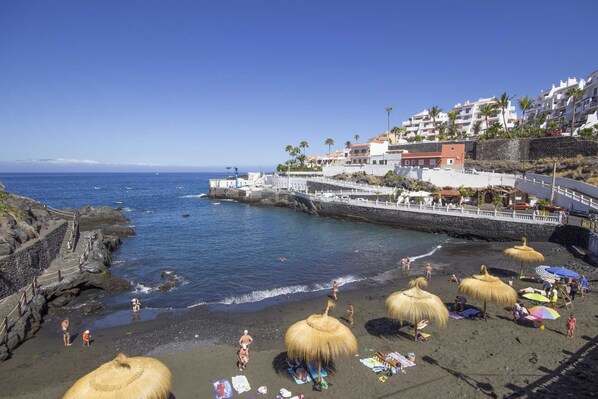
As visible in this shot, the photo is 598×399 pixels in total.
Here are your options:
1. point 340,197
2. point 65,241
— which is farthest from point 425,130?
point 65,241

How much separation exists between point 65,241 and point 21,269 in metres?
9.82

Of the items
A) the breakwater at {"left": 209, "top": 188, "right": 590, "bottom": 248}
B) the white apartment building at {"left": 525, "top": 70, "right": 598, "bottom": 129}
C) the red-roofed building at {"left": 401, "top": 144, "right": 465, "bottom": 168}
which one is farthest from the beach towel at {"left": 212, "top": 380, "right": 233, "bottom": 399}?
the white apartment building at {"left": 525, "top": 70, "right": 598, "bottom": 129}

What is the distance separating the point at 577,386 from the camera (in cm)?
1007

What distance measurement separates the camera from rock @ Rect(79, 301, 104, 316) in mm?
17047

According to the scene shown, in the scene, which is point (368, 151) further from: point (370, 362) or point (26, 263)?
point (370, 362)

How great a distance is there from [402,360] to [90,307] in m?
15.7

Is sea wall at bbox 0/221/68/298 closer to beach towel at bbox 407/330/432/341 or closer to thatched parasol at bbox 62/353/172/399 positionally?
thatched parasol at bbox 62/353/172/399

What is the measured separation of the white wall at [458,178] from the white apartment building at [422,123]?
47.2m

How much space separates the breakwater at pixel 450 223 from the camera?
2878cm

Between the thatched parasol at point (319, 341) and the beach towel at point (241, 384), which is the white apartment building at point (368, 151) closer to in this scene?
the thatched parasol at point (319, 341)

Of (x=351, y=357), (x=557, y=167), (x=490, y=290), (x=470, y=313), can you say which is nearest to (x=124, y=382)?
(x=351, y=357)

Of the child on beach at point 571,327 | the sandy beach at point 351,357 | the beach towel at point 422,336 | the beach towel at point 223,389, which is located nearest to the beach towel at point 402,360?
the sandy beach at point 351,357

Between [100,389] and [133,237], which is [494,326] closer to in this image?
[100,389]

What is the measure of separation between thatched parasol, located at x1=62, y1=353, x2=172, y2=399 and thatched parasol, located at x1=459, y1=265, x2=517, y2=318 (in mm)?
12447
